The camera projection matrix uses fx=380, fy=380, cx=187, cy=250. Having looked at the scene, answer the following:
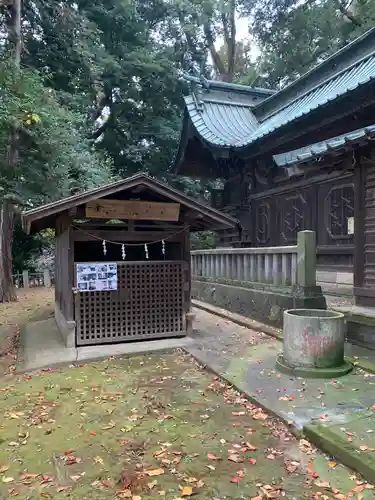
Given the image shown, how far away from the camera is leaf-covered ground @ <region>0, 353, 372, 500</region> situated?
332cm

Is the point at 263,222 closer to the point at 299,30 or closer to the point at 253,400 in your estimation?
the point at 253,400

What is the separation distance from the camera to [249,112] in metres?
15.7

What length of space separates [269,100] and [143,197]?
8.69 meters

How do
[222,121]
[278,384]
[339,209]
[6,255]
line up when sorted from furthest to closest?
[6,255] → [222,121] → [339,209] → [278,384]

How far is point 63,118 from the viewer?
37.5 feet

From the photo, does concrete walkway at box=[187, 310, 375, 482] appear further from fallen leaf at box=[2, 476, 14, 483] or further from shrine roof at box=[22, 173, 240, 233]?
fallen leaf at box=[2, 476, 14, 483]

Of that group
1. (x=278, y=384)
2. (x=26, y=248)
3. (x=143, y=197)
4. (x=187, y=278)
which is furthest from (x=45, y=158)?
(x=26, y=248)

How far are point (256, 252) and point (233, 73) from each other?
80.1ft

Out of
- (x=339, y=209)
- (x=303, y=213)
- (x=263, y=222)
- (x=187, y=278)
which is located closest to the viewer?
(x=187, y=278)

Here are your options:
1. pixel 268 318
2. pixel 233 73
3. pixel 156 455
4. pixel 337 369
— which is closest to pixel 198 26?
pixel 233 73

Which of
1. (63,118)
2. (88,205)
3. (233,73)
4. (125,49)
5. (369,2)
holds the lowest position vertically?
(88,205)

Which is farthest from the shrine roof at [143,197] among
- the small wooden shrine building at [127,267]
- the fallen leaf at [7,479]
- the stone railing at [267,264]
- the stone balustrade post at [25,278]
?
the stone balustrade post at [25,278]

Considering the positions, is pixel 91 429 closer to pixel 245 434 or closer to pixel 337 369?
pixel 245 434

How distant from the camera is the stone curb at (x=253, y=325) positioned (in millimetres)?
5977
